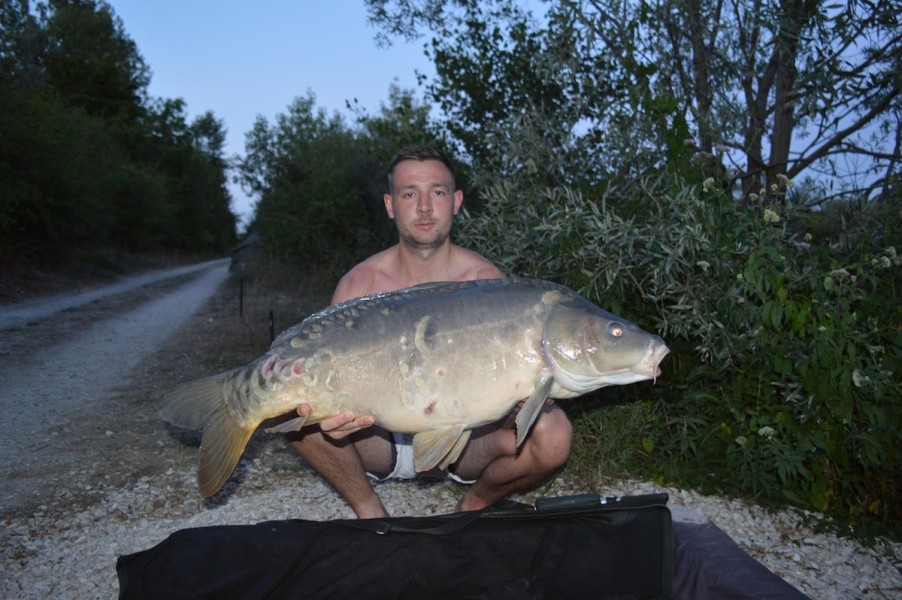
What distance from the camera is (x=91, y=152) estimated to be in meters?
19.7

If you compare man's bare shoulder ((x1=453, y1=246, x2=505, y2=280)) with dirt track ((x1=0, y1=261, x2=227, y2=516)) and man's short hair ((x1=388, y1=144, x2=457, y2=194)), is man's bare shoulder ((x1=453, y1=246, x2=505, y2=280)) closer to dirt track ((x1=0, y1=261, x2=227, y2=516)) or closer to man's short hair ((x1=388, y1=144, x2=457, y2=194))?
man's short hair ((x1=388, y1=144, x2=457, y2=194))

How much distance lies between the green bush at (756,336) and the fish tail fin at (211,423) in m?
1.73

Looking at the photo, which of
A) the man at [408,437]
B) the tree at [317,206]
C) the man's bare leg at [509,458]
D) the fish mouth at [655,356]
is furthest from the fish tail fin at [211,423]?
the tree at [317,206]

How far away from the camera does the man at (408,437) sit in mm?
2648

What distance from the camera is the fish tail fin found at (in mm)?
2145

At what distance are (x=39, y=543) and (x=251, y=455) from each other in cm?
115

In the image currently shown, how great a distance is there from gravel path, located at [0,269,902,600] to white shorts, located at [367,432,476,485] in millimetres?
190

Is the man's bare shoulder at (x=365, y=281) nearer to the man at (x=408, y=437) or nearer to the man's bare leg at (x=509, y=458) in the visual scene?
the man at (x=408, y=437)

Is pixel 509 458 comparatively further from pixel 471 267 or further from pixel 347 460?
pixel 471 267

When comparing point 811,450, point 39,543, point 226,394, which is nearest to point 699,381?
point 811,450

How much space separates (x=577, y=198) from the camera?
3.59 metres

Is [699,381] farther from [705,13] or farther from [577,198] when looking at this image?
[705,13]

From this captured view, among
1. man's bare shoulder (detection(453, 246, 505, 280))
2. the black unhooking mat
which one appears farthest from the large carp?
man's bare shoulder (detection(453, 246, 505, 280))

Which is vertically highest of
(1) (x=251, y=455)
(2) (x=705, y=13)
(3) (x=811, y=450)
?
(2) (x=705, y=13)
